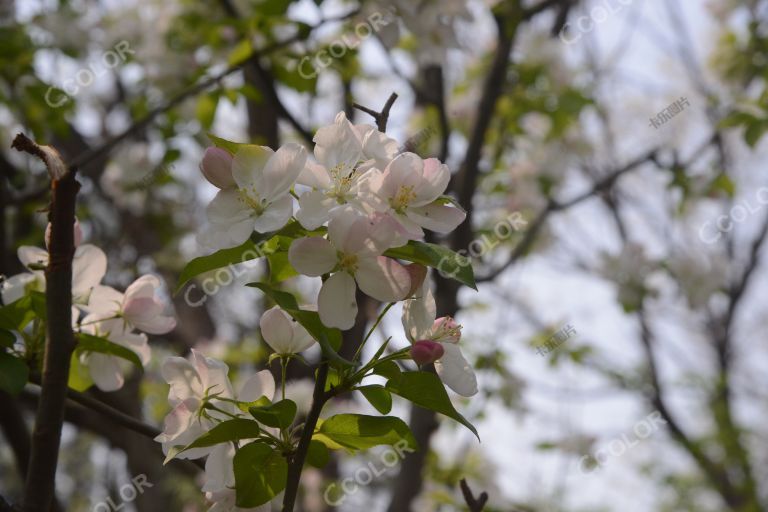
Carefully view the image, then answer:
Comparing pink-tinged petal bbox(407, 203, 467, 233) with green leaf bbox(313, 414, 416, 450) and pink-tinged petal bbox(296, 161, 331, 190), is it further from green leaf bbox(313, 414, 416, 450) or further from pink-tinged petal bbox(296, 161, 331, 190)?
green leaf bbox(313, 414, 416, 450)

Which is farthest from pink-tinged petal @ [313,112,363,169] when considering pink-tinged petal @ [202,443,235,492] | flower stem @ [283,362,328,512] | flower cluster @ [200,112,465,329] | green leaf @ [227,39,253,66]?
green leaf @ [227,39,253,66]

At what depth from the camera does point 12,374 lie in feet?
2.80

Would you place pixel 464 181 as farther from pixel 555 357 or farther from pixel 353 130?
pixel 353 130

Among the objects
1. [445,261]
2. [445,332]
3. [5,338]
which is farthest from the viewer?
[5,338]

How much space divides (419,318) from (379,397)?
86mm

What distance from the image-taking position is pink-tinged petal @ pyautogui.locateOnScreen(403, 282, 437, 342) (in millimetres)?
767

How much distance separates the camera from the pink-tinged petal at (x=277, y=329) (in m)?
0.80

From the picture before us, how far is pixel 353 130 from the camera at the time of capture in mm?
A: 780

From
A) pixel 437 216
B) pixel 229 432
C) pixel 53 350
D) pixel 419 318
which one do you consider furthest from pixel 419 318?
pixel 53 350

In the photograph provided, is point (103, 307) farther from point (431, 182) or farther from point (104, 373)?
point (431, 182)

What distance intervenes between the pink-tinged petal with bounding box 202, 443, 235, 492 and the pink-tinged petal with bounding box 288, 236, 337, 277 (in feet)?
0.74

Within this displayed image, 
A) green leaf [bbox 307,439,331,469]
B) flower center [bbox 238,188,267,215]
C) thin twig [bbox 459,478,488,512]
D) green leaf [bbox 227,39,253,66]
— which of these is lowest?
thin twig [bbox 459,478,488,512]

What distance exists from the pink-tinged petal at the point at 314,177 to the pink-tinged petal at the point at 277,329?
14cm

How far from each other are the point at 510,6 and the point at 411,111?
106 centimetres
